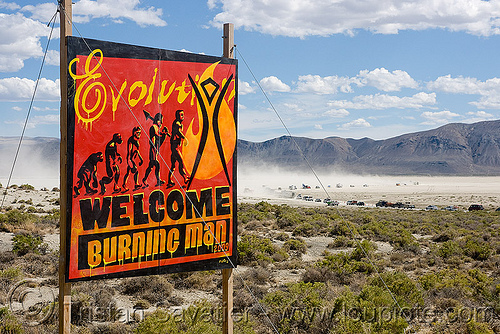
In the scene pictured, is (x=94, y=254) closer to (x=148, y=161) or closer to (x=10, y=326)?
(x=148, y=161)

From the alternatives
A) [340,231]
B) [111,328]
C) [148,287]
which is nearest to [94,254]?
[111,328]

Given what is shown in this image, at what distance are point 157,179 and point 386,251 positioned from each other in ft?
48.1

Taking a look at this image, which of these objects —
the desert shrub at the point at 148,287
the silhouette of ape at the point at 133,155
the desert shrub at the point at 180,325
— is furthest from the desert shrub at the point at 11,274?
the silhouette of ape at the point at 133,155

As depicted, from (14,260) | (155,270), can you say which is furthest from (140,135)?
(14,260)

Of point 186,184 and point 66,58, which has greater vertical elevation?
point 66,58

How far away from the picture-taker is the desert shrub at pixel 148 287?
378 inches

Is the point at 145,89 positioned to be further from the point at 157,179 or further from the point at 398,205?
the point at 398,205

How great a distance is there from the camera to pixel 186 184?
5.32 metres

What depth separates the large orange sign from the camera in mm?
4645

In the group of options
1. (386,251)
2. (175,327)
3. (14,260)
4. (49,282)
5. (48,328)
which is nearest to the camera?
(175,327)

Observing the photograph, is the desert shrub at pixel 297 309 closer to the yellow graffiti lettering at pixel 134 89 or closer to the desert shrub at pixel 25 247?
the yellow graffiti lettering at pixel 134 89

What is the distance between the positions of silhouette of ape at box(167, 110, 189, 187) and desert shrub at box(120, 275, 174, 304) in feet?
17.1

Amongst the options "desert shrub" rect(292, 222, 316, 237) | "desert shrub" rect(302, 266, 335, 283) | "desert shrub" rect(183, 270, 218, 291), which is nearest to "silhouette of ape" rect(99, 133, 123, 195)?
"desert shrub" rect(183, 270, 218, 291)

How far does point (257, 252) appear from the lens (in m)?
14.2
